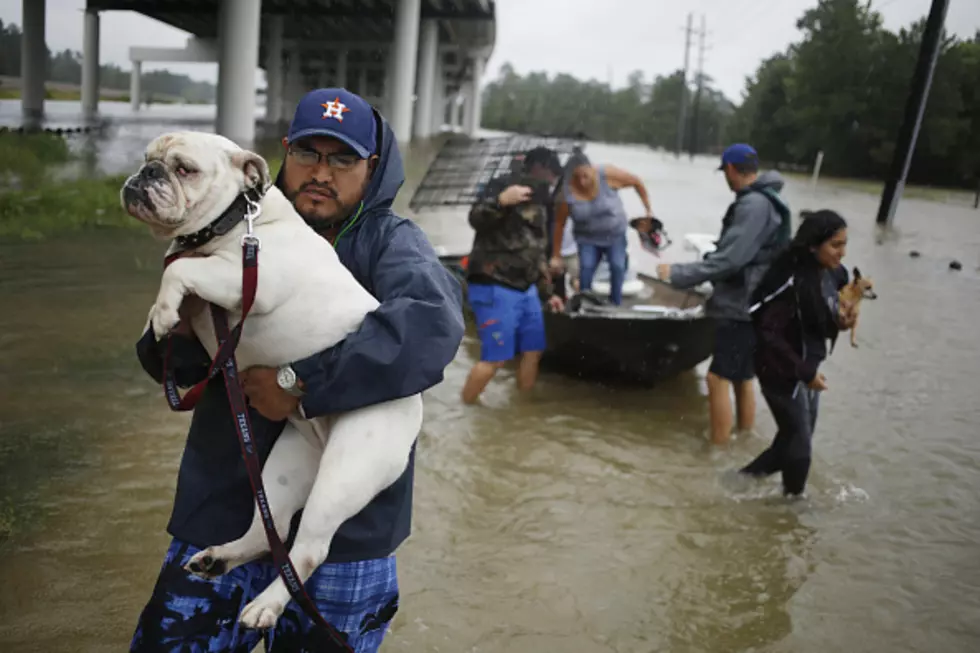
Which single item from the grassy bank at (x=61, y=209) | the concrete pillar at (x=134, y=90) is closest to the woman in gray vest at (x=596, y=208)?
the grassy bank at (x=61, y=209)

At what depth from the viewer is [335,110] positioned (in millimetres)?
2223

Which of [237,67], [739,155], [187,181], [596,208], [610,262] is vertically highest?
[237,67]

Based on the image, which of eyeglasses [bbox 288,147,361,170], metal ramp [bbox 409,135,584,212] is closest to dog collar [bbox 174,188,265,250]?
eyeglasses [bbox 288,147,361,170]

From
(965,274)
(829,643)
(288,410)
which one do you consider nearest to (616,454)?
(829,643)

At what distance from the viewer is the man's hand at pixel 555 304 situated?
7.81m

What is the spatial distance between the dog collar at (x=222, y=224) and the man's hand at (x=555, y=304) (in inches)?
229

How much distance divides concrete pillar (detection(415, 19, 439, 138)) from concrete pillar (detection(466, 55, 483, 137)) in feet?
47.5

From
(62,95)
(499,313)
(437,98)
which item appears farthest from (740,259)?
(437,98)

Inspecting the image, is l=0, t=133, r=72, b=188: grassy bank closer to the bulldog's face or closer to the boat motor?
the boat motor

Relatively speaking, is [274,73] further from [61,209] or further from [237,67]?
[61,209]

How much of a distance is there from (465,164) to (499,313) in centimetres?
976

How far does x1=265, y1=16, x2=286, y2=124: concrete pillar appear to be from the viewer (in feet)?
115

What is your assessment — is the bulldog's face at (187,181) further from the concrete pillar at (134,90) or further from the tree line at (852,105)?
the concrete pillar at (134,90)

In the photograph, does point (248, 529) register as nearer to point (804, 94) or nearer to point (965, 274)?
point (965, 274)
